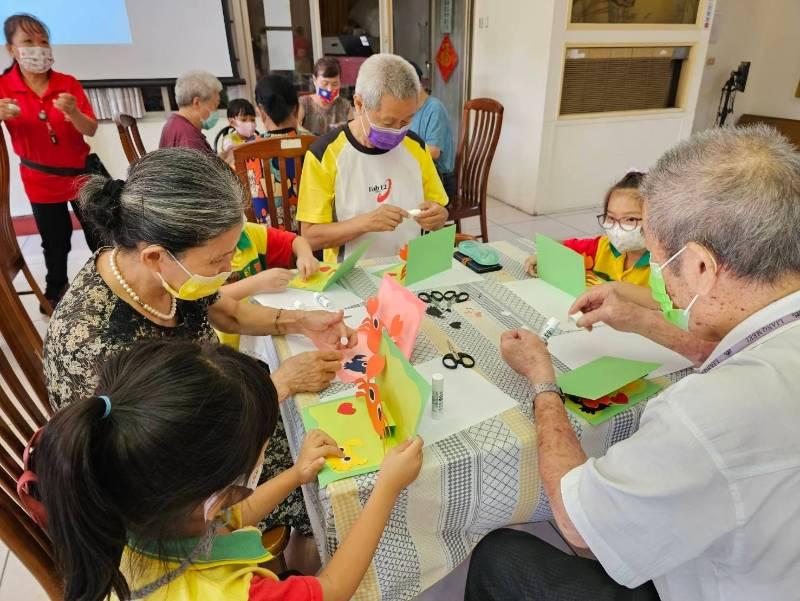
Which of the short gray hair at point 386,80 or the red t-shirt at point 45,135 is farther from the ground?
the short gray hair at point 386,80

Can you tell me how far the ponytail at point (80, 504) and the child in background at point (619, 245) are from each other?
48.4 inches

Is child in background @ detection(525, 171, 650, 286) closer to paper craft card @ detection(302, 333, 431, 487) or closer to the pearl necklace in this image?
paper craft card @ detection(302, 333, 431, 487)

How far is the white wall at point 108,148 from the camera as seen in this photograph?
3.70 m

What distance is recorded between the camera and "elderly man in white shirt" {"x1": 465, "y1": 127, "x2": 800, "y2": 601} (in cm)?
61

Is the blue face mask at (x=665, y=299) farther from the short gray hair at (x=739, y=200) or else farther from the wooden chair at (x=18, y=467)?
the wooden chair at (x=18, y=467)

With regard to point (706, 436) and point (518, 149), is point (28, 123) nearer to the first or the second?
point (706, 436)

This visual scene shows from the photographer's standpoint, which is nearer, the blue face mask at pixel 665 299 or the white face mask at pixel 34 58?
the blue face mask at pixel 665 299

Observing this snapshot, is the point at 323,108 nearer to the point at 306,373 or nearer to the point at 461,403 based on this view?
the point at 306,373

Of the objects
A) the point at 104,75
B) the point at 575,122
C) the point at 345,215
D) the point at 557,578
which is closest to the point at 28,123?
the point at 104,75

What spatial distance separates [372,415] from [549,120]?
3.74 metres

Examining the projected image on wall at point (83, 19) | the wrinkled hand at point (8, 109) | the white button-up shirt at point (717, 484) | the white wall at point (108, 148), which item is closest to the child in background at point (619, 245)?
the white button-up shirt at point (717, 484)

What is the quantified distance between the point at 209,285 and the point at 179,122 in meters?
2.06

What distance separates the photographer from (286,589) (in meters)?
0.71

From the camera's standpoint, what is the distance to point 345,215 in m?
1.87
